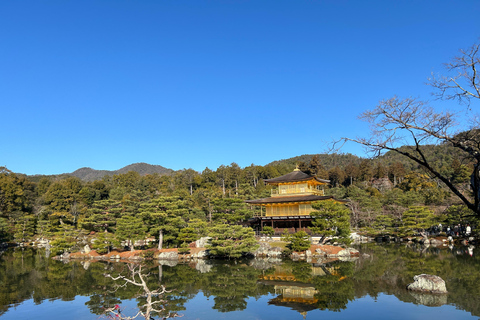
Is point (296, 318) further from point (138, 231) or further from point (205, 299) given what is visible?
point (138, 231)

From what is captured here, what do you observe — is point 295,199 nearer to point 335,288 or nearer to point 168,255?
point 168,255

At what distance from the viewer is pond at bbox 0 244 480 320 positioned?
39.7ft

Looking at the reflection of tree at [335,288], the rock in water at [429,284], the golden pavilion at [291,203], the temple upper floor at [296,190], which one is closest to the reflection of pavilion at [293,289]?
the reflection of tree at [335,288]

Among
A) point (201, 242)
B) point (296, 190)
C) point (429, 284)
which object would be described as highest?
point (296, 190)

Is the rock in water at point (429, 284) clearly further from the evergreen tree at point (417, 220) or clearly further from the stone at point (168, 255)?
the evergreen tree at point (417, 220)

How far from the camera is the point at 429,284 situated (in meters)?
14.1

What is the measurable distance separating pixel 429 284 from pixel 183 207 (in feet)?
93.2

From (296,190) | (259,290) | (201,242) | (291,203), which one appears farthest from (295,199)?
(259,290)

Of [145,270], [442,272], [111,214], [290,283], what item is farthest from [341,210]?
[111,214]

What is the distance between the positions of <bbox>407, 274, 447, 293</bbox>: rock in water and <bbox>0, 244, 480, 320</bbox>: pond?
50 centimetres

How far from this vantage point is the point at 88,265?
2483 cm

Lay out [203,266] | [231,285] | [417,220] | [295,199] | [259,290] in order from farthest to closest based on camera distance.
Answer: [417,220] → [295,199] → [203,266] → [231,285] → [259,290]

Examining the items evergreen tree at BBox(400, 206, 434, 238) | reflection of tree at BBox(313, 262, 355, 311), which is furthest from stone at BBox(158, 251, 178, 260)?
evergreen tree at BBox(400, 206, 434, 238)

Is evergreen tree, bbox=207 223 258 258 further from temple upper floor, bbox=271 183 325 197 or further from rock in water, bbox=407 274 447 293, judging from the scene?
rock in water, bbox=407 274 447 293
